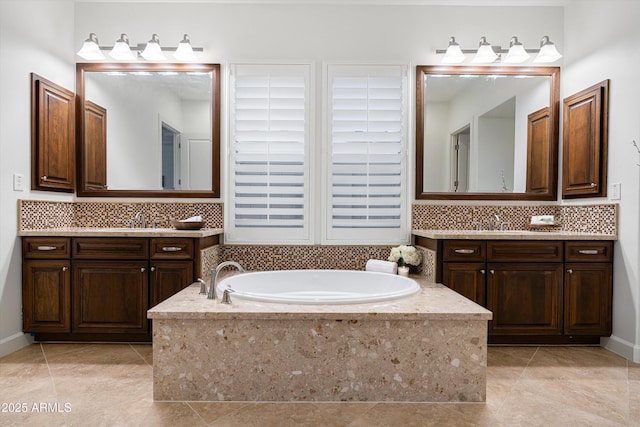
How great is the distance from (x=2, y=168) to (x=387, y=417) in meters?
2.88

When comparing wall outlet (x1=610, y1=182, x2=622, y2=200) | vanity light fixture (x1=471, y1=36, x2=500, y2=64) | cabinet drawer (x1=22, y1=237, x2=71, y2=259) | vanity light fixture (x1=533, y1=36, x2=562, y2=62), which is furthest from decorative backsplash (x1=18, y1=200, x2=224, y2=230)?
wall outlet (x1=610, y1=182, x2=622, y2=200)

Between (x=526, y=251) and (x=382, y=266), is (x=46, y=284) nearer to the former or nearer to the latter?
(x=382, y=266)

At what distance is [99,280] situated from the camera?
2.93 meters

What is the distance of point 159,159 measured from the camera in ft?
11.3

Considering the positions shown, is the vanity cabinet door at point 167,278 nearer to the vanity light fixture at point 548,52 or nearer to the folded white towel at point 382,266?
the folded white towel at point 382,266

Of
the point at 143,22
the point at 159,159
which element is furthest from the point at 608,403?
the point at 143,22

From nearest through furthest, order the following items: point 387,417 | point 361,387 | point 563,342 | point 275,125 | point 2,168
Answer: point 387,417 → point 361,387 → point 2,168 → point 563,342 → point 275,125

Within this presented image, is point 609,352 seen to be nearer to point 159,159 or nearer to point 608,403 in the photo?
point 608,403

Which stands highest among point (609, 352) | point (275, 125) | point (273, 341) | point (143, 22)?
point (143, 22)

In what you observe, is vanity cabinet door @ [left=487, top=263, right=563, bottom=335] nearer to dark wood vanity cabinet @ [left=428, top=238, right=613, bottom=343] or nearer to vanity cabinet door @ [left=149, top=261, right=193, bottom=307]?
dark wood vanity cabinet @ [left=428, top=238, right=613, bottom=343]

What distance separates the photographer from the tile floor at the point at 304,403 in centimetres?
188

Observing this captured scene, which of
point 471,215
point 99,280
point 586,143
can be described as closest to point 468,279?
point 471,215

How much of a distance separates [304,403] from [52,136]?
9.09 ft

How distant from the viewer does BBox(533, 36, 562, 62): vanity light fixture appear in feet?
10.7
